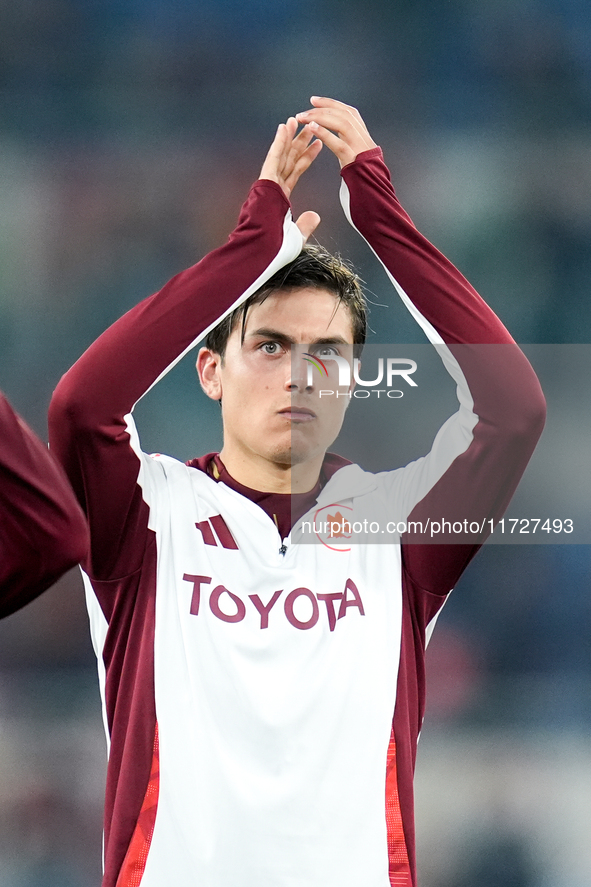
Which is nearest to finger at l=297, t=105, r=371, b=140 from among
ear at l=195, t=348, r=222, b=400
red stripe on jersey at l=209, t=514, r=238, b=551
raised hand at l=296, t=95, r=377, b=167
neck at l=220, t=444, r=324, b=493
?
raised hand at l=296, t=95, r=377, b=167

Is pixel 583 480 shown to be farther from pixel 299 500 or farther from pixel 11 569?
pixel 11 569

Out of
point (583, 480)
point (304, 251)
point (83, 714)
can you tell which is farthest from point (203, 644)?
point (583, 480)

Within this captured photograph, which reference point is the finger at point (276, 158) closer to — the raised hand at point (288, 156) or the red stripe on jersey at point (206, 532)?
the raised hand at point (288, 156)

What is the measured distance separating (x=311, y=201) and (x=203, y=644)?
2081mm

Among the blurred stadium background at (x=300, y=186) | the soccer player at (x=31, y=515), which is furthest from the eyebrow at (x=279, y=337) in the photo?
the blurred stadium background at (x=300, y=186)

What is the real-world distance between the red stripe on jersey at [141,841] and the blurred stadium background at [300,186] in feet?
4.71

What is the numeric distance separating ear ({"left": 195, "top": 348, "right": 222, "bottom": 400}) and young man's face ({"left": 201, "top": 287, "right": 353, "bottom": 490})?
1.5 inches

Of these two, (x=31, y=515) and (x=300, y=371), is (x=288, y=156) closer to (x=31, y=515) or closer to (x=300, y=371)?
(x=300, y=371)

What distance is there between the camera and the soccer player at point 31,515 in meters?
1.02

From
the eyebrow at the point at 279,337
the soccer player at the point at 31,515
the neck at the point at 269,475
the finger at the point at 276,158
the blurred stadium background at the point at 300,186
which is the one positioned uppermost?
the blurred stadium background at the point at 300,186

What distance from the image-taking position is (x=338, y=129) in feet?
4.51

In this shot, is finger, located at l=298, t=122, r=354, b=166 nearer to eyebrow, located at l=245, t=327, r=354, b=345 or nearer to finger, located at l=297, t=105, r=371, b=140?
finger, located at l=297, t=105, r=371, b=140

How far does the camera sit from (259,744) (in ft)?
4.02

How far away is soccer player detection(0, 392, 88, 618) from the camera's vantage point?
1.02 metres
